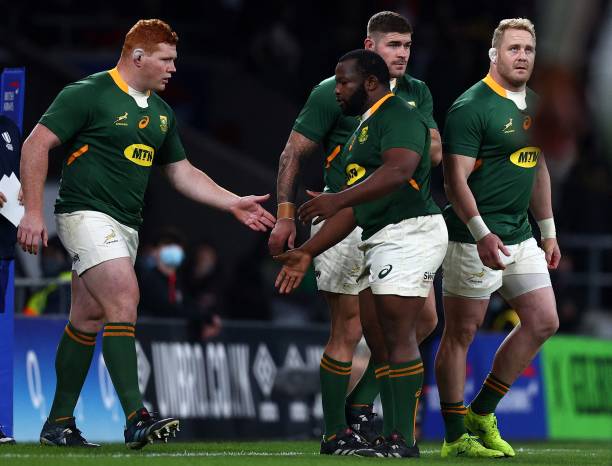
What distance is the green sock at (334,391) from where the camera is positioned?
8.57 m

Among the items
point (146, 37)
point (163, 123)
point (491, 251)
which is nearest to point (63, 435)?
point (163, 123)

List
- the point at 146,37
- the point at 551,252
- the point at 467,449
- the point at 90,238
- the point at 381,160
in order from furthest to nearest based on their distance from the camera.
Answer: the point at 551,252 < the point at 467,449 < the point at 146,37 < the point at 90,238 < the point at 381,160

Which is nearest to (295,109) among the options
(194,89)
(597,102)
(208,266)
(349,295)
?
(194,89)

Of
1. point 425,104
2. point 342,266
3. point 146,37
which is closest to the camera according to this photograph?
point 146,37

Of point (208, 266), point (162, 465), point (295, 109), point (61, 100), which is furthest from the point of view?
point (295, 109)

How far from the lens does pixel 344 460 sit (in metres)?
7.81

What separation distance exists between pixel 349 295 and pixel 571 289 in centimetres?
1024

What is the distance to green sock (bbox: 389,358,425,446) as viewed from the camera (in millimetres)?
7965

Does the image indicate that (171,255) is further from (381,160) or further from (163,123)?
(381,160)

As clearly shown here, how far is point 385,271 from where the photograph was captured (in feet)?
26.3

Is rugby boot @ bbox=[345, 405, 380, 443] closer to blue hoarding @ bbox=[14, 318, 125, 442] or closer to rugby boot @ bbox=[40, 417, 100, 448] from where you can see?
rugby boot @ bbox=[40, 417, 100, 448]

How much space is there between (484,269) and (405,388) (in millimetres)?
1290

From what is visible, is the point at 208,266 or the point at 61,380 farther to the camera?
the point at 208,266

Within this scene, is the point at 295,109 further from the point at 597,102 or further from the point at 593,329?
the point at 597,102
